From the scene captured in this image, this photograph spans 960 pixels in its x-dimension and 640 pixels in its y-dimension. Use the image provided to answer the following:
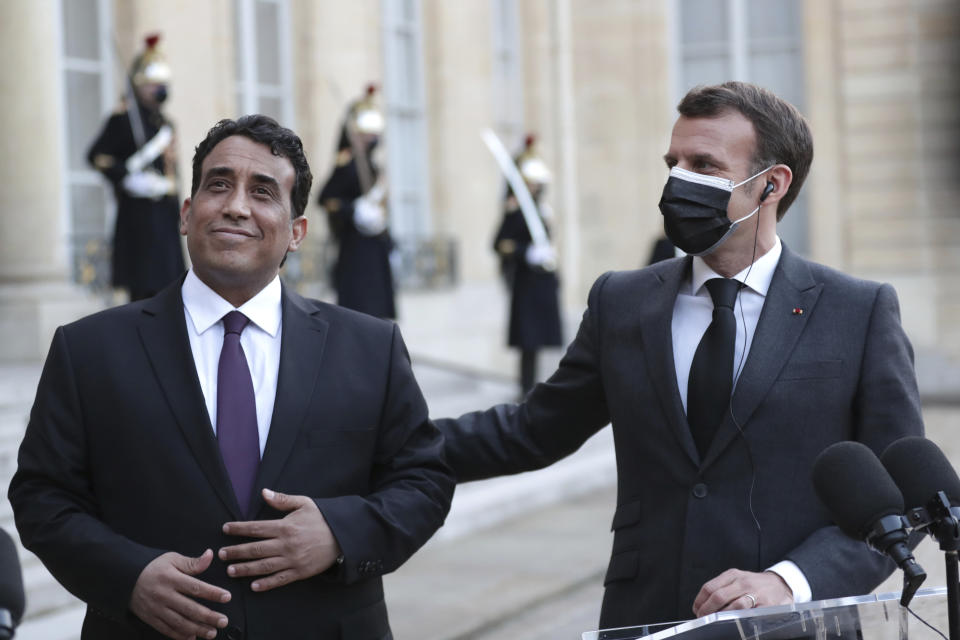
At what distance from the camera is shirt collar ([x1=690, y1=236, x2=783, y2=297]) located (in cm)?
288

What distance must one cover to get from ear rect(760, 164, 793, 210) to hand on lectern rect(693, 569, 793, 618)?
75cm

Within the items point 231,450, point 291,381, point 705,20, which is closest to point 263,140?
point 291,381

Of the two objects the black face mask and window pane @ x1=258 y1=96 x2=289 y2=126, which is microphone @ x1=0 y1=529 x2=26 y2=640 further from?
window pane @ x1=258 y1=96 x2=289 y2=126

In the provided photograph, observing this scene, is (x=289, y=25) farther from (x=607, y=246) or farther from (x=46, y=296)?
(x=607, y=246)

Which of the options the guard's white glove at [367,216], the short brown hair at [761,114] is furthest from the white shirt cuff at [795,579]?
the guard's white glove at [367,216]

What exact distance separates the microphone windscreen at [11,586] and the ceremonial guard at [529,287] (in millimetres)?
10151

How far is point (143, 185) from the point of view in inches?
356

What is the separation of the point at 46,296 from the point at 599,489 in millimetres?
4129

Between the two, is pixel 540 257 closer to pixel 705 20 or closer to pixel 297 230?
pixel 705 20

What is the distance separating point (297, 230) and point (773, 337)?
99 cm

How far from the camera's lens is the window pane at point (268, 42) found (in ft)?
41.8

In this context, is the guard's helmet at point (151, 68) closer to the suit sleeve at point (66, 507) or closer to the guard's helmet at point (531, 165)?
the guard's helmet at point (531, 165)

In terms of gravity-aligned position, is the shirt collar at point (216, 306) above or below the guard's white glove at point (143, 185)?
below

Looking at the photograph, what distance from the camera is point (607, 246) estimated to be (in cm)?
1814
